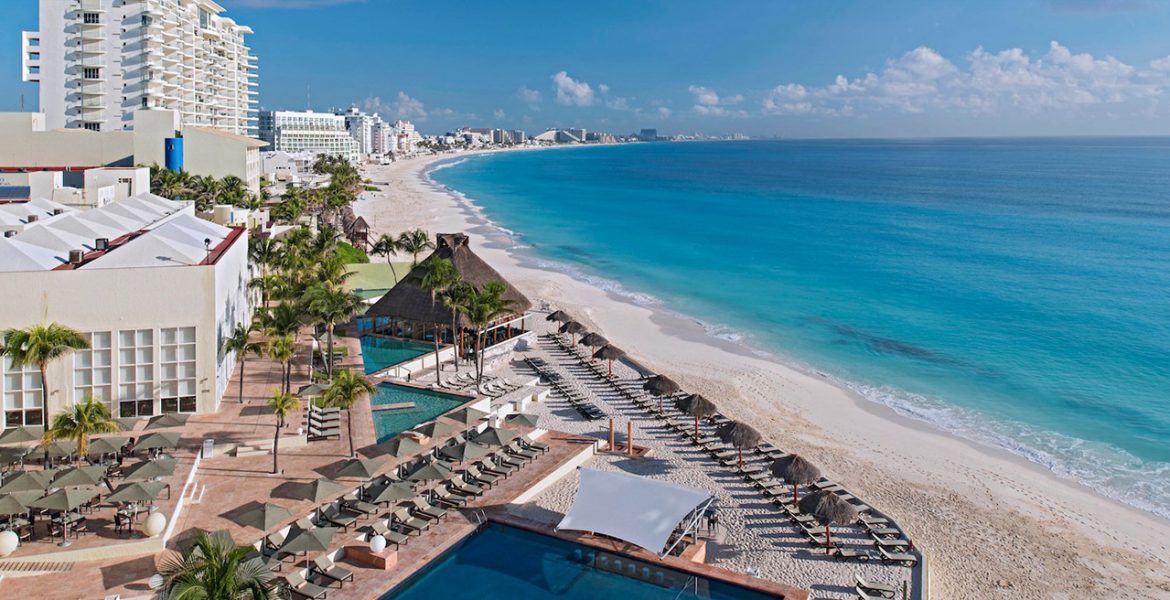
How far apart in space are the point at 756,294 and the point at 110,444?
131 feet

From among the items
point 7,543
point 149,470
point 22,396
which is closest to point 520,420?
point 149,470

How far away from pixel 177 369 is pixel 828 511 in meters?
17.0

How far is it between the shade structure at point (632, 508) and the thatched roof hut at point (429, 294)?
13.8 metres

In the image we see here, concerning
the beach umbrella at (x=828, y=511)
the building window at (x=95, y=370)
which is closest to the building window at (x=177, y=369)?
the building window at (x=95, y=370)

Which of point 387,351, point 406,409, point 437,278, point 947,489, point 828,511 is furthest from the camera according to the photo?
point 387,351

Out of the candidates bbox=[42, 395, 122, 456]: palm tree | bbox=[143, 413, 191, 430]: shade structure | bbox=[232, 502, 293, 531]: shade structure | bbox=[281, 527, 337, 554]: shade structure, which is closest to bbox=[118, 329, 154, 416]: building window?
bbox=[143, 413, 191, 430]: shade structure

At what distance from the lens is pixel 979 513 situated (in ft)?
73.3

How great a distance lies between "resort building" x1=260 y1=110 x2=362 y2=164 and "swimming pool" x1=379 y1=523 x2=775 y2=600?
160m

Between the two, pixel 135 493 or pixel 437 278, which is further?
pixel 437 278

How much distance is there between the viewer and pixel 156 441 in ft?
63.3

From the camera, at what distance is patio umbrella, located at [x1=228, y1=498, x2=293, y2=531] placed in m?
16.6

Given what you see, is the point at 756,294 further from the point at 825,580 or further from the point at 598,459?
the point at 825,580

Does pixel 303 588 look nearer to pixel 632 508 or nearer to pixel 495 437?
pixel 632 508

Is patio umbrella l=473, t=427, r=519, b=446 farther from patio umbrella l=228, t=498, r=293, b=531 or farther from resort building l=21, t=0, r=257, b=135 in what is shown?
resort building l=21, t=0, r=257, b=135
